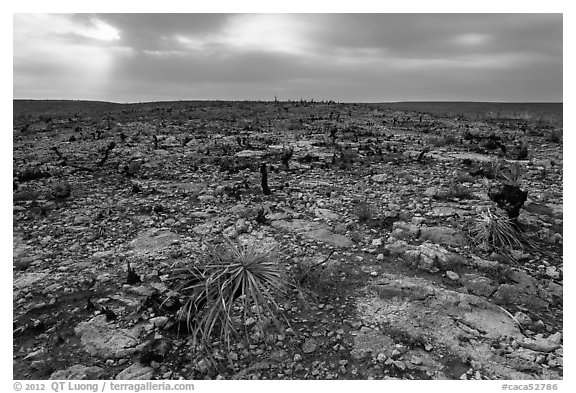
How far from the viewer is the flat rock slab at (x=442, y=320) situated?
4.30 metres

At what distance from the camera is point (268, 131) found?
16.7 meters

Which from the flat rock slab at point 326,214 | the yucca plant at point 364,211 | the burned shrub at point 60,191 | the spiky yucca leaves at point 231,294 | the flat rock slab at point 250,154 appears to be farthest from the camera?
the flat rock slab at point 250,154

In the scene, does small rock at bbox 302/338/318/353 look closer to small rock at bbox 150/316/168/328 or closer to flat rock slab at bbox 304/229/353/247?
small rock at bbox 150/316/168/328

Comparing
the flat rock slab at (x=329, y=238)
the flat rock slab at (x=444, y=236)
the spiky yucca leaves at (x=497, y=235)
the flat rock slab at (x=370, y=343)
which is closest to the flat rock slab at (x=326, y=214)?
the flat rock slab at (x=329, y=238)

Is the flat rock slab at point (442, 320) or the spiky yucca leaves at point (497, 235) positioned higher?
the spiky yucca leaves at point (497, 235)

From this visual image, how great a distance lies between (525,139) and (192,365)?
14.9 metres

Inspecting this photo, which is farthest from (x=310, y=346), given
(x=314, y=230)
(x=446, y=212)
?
(x=446, y=212)

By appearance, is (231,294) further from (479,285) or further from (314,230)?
(479,285)

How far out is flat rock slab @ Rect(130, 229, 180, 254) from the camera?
6.45 m

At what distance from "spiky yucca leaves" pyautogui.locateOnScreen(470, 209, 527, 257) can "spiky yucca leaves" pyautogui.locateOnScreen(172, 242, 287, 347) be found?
11.2ft

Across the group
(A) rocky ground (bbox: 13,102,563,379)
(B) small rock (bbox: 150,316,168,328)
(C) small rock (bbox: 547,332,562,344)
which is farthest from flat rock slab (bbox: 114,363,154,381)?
(C) small rock (bbox: 547,332,562,344)

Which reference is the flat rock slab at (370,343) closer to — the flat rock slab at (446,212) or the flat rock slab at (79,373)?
the flat rock slab at (79,373)

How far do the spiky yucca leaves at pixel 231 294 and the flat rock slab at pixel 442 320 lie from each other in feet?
3.88

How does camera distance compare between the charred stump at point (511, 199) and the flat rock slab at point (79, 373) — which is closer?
the flat rock slab at point (79, 373)
